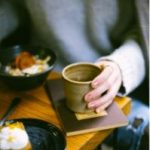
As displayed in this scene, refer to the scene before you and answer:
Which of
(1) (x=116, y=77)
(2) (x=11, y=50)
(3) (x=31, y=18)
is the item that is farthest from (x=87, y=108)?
(3) (x=31, y=18)

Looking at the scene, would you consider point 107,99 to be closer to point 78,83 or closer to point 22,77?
point 78,83

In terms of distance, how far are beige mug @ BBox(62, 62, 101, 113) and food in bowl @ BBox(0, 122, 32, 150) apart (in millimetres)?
168

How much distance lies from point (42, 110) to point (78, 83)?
16 cm

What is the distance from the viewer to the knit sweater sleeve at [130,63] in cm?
101

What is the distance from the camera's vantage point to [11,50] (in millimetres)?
1105

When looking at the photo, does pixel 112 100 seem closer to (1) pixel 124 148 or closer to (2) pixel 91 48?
(1) pixel 124 148

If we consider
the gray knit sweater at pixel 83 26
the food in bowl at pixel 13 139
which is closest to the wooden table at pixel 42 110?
the food in bowl at pixel 13 139

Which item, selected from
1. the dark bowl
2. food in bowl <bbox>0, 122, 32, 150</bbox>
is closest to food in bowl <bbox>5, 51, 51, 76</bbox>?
the dark bowl

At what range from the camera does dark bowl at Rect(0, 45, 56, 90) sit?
95cm

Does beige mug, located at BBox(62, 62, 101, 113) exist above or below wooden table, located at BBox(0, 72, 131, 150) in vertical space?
above

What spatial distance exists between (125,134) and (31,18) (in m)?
0.54

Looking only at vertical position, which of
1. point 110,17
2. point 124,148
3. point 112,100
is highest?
point 110,17

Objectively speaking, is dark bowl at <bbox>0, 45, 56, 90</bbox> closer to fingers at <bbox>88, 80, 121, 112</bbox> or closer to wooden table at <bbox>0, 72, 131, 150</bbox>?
wooden table at <bbox>0, 72, 131, 150</bbox>

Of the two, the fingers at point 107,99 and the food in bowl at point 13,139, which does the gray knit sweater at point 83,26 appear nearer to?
the fingers at point 107,99
